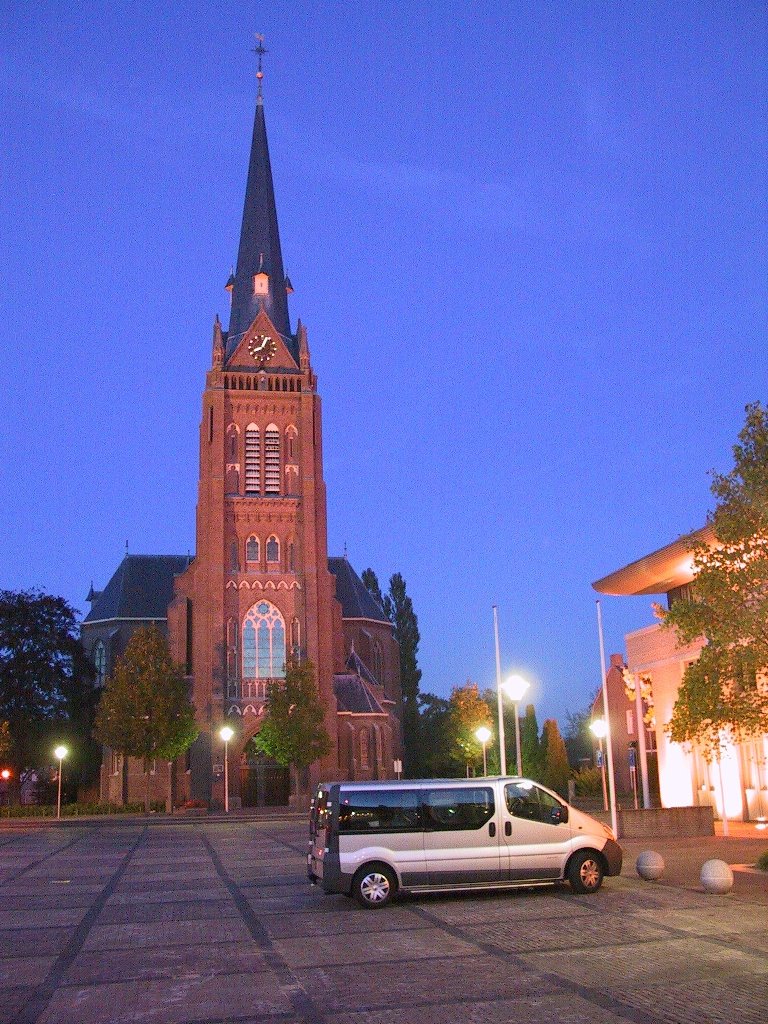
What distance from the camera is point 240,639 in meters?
63.2

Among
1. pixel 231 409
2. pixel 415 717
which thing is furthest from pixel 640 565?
pixel 415 717

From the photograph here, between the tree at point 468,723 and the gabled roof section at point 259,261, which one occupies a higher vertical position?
the gabled roof section at point 259,261

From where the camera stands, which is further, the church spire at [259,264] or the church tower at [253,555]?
the church spire at [259,264]

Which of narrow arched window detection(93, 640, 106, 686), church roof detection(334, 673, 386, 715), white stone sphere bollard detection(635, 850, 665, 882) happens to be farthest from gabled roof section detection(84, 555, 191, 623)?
white stone sphere bollard detection(635, 850, 665, 882)

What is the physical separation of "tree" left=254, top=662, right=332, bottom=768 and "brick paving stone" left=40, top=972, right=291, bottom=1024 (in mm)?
46143

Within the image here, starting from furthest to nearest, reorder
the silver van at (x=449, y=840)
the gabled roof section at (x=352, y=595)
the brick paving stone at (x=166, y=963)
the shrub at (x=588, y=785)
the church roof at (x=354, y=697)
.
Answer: the gabled roof section at (x=352, y=595), the church roof at (x=354, y=697), the shrub at (x=588, y=785), the silver van at (x=449, y=840), the brick paving stone at (x=166, y=963)

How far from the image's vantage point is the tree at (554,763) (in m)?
Result: 56.0

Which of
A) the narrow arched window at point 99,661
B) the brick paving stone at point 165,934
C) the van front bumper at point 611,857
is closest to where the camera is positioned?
the brick paving stone at point 165,934

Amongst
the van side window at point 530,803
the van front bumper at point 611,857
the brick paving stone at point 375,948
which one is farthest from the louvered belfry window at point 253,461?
the brick paving stone at point 375,948

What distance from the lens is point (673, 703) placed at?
3378 cm

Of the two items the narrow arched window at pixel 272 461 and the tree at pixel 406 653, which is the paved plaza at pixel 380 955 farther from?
the tree at pixel 406 653

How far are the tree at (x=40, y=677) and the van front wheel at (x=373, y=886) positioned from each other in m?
55.3

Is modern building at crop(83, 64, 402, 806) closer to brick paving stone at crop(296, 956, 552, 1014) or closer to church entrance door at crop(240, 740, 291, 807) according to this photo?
church entrance door at crop(240, 740, 291, 807)

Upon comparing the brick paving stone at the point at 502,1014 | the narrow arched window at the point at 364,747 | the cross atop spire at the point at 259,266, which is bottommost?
the brick paving stone at the point at 502,1014
